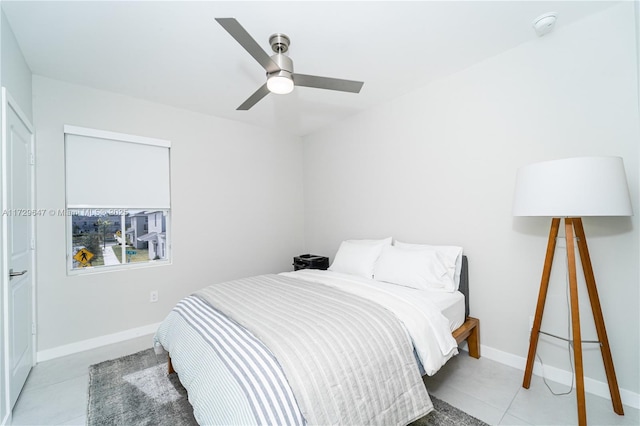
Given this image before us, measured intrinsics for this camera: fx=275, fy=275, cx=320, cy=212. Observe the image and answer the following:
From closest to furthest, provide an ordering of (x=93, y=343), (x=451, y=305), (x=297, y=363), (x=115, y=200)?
(x=297, y=363)
(x=451, y=305)
(x=93, y=343)
(x=115, y=200)

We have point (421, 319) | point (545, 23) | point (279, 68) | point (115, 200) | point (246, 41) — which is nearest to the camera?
point (246, 41)

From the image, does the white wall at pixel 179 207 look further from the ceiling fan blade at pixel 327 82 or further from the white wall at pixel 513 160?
the ceiling fan blade at pixel 327 82

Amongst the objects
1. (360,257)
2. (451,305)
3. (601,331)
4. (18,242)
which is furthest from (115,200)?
(601,331)

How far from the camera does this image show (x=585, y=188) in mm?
1601

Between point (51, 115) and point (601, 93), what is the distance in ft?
15.0

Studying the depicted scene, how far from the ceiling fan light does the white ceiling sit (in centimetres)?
46

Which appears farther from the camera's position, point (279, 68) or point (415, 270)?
point (415, 270)

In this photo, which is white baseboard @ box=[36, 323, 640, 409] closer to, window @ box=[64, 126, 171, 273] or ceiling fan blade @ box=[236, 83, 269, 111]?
window @ box=[64, 126, 171, 273]

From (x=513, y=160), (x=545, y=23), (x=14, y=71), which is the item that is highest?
(x=545, y=23)

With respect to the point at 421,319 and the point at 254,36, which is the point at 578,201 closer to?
the point at 421,319

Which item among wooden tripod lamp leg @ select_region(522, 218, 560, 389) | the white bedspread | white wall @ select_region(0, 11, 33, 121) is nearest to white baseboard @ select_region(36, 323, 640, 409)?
wooden tripod lamp leg @ select_region(522, 218, 560, 389)

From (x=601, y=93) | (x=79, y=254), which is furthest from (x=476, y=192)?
(x=79, y=254)

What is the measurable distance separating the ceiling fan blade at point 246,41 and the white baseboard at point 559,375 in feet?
9.37

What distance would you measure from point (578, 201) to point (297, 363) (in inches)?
71.5
